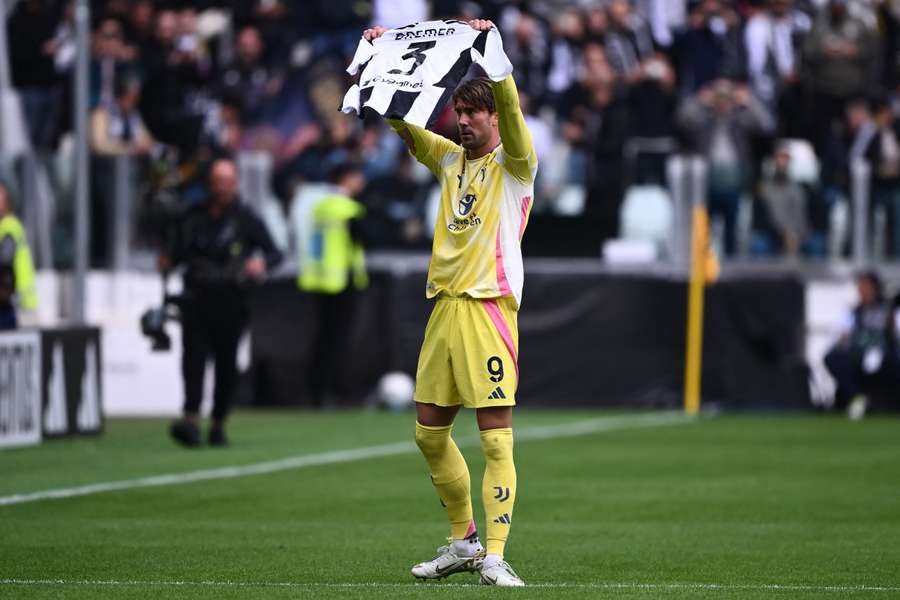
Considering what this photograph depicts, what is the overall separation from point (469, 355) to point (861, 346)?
13.8 meters

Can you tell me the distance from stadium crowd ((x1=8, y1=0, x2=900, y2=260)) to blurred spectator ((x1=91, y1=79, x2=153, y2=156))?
3cm

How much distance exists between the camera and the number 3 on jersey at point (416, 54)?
841 centimetres

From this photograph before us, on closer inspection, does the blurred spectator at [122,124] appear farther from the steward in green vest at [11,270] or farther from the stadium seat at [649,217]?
the stadium seat at [649,217]

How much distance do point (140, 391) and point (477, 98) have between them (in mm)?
13910

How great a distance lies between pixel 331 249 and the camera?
877 inches

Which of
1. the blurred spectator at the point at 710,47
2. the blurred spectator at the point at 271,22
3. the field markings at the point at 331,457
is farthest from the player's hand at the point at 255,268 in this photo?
the blurred spectator at the point at 271,22

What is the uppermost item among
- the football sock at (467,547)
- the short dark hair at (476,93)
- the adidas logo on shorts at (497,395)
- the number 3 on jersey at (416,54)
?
the number 3 on jersey at (416,54)

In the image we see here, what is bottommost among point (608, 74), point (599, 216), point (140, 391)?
point (140, 391)

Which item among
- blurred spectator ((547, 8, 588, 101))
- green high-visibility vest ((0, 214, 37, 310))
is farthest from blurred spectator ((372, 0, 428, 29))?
green high-visibility vest ((0, 214, 37, 310))

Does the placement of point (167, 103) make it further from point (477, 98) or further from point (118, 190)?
point (477, 98)

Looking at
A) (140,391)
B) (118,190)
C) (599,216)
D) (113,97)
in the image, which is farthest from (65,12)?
(599,216)

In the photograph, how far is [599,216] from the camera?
73.5 feet

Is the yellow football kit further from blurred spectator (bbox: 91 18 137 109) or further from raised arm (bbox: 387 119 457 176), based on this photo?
blurred spectator (bbox: 91 18 137 109)

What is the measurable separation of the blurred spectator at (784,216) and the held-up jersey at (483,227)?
13785mm
